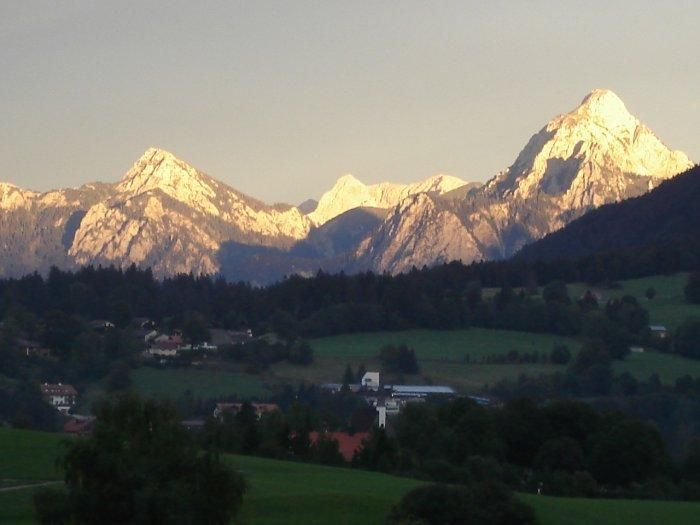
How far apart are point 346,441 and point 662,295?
3153 inches

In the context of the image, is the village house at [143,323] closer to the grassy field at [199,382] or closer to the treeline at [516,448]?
the grassy field at [199,382]

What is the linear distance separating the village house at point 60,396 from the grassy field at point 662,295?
158 ft

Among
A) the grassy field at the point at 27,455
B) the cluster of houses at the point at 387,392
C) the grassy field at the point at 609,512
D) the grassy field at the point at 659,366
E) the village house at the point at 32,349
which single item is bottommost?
the grassy field at the point at 609,512

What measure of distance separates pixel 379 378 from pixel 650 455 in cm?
6091

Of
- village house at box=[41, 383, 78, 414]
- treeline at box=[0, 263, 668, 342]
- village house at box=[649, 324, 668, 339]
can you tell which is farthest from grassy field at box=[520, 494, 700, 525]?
treeline at box=[0, 263, 668, 342]

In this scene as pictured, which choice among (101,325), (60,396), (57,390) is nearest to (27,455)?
(60,396)

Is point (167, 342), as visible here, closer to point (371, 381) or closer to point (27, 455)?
point (371, 381)

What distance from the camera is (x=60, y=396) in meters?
115

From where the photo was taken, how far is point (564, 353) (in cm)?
12812

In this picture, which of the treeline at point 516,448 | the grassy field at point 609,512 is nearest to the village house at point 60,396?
the treeline at point 516,448

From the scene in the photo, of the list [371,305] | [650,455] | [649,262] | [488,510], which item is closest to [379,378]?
[371,305]

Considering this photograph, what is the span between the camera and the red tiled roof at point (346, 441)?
71.8 m

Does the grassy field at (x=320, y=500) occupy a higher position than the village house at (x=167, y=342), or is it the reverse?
the village house at (x=167, y=342)

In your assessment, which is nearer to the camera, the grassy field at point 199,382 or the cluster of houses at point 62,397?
the cluster of houses at point 62,397
